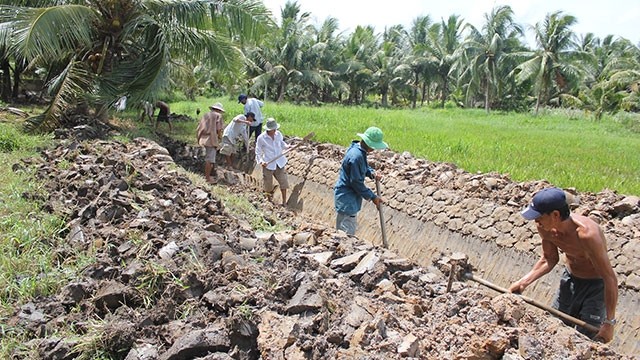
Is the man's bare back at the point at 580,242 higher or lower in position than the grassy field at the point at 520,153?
higher

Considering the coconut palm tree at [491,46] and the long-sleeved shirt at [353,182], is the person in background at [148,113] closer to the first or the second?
the long-sleeved shirt at [353,182]

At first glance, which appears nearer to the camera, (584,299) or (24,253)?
(584,299)

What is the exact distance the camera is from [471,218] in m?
6.96

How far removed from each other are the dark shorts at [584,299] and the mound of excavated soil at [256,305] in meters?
0.46

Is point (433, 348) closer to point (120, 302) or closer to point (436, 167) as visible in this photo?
point (120, 302)

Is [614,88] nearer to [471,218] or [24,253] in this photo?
[471,218]

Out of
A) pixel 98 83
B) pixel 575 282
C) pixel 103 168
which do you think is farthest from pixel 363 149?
pixel 98 83

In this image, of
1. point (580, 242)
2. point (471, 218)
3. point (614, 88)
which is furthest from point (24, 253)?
point (614, 88)

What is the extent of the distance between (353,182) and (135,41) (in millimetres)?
8399

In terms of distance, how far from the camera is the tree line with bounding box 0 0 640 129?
10562 millimetres

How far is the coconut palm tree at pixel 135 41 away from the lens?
1039cm

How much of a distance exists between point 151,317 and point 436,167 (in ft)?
20.5

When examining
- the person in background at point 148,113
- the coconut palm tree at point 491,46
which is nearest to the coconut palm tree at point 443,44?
the coconut palm tree at point 491,46

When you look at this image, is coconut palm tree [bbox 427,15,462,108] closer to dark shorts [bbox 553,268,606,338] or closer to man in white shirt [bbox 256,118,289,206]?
man in white shirt [bbox 256,118,289,206]
